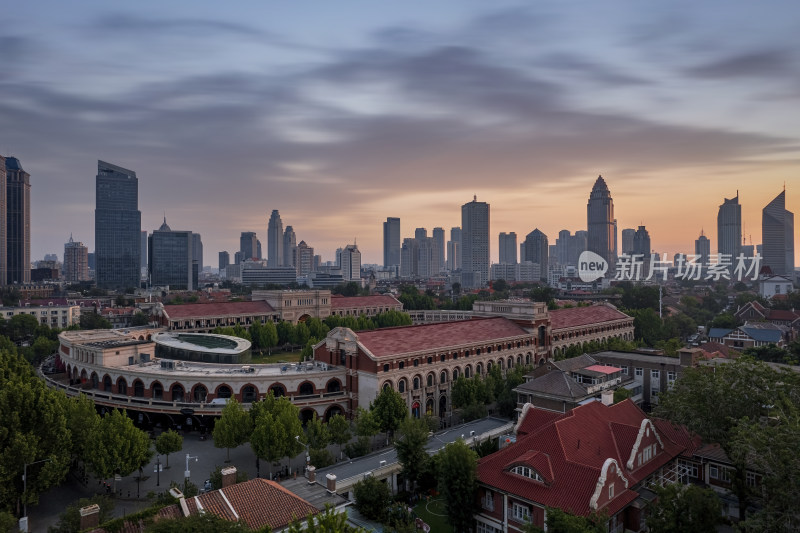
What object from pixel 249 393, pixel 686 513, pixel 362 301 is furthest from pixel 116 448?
pixel 362 301

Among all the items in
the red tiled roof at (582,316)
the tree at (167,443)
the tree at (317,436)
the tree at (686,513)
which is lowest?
the tree at (167,443)

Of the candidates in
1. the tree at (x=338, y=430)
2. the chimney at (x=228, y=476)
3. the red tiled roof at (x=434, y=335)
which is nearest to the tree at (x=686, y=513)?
the chimney at (x=228, y=476)

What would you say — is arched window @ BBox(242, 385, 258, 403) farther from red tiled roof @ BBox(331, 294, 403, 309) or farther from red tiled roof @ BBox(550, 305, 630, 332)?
red tiled roof @ BBox(331, 294, 403, 309)

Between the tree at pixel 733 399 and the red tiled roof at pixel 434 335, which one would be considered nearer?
the tree at pixel 733 399

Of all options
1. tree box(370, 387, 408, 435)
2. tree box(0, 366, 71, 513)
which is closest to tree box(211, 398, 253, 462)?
tree box(0, 366, 71, 513)

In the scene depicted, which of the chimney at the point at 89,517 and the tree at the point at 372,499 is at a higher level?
the chimney at the point at 89,517

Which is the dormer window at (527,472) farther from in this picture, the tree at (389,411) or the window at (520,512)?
the tree at (389,411)
